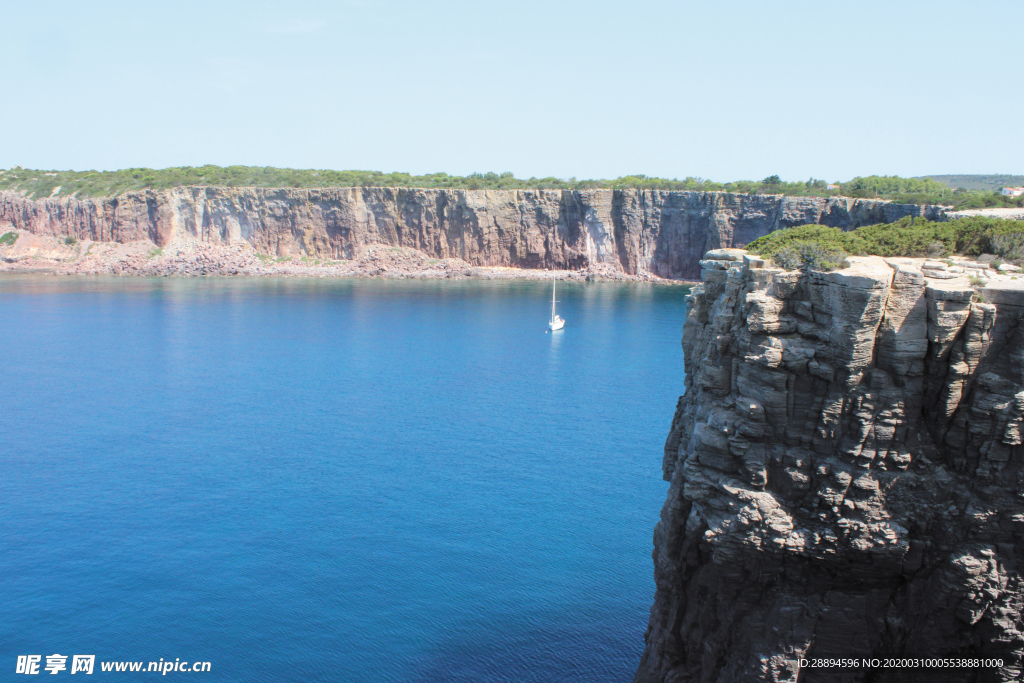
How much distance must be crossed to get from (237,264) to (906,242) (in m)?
143

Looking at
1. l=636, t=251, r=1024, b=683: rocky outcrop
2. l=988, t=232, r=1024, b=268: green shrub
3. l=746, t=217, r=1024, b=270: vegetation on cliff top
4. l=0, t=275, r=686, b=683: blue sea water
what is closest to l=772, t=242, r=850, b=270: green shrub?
l=746, t=217, r=1024, b=270: vegetation on cliff top

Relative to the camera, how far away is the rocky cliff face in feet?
475

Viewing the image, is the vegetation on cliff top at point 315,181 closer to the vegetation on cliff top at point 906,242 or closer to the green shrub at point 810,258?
the vegetation on cliff top at point 906,242

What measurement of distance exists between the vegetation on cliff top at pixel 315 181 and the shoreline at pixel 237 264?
12462 millimetres

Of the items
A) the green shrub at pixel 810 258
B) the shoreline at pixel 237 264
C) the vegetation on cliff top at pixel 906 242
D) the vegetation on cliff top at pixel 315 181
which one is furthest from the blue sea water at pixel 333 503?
the vegetation on cliff top at pixel 315 181

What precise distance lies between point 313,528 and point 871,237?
1141 inches

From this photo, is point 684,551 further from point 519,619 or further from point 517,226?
point 517,226

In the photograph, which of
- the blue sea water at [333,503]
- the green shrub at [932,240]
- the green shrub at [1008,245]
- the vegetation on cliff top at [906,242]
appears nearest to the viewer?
the vegetation on cliff top at [906,242]

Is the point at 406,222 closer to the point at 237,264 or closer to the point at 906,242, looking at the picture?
the point at 237,264

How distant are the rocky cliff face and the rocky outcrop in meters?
127

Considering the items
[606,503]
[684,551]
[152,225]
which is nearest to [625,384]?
[606,503]

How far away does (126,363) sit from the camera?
72.0 meters

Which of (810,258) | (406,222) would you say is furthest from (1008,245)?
(406,222)

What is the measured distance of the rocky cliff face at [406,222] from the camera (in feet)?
475
